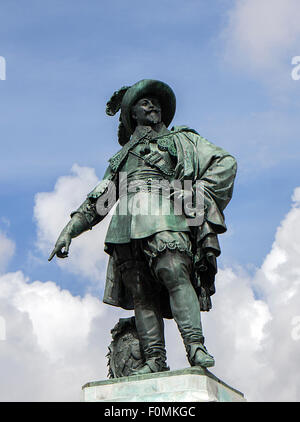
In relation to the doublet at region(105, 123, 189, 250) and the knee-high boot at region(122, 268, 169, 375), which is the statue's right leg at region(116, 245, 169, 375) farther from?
the doublet at region(105, 123, 189, 250)

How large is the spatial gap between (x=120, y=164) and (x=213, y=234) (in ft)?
6.79

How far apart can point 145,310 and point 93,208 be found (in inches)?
72.5

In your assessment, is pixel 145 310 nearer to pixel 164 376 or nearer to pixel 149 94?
pixel 164 376

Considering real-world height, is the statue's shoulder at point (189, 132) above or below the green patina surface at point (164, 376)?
above

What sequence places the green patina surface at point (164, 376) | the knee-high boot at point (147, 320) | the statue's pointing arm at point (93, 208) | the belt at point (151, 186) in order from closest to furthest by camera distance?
the green patina surface at point (164, 376), the knee-high boot at point (147, 320), the belt at point (151, 186), the statue's pointing arm at point (93, 208)

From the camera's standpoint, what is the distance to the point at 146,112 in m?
11.5

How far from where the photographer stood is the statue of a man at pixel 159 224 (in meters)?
9.79

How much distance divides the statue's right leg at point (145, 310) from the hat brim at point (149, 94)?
2.38m

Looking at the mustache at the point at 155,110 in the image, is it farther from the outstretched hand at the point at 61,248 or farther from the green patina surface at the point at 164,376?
the green patina surface at the point at 164,376

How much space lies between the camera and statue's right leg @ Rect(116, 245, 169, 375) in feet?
33.1

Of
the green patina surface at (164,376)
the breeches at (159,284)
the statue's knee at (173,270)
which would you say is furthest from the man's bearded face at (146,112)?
the green patina surface at (164,376)

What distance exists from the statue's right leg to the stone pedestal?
0.60 m

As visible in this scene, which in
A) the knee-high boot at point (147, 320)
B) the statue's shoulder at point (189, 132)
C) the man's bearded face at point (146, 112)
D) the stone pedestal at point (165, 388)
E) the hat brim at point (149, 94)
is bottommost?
the stone pedestal at point (165, 388)
